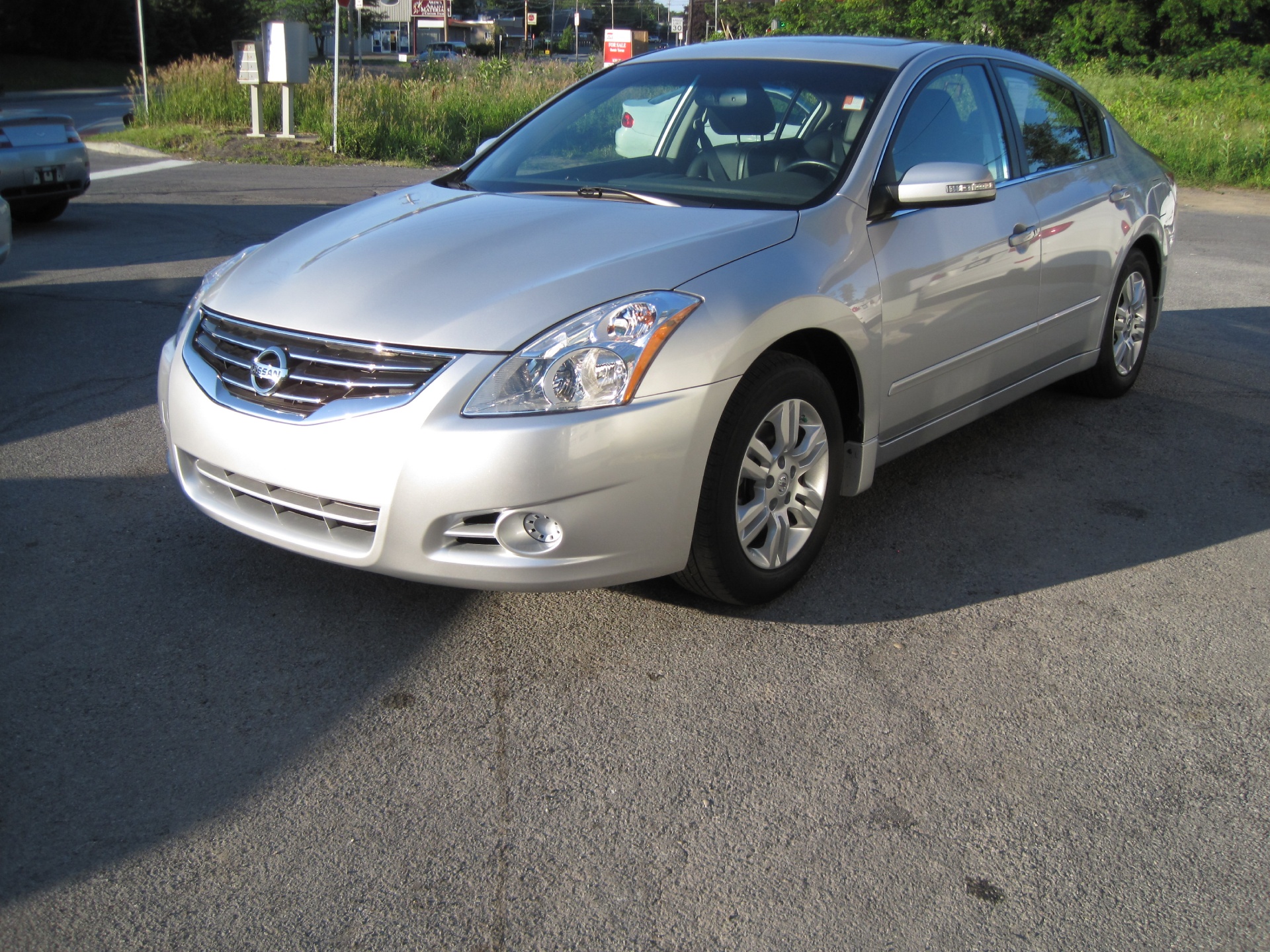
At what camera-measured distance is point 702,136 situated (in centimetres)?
411

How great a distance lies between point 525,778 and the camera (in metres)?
2.61

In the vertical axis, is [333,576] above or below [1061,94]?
below

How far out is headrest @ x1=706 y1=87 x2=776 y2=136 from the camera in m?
4.03

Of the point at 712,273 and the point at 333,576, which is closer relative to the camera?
the point at 712,273

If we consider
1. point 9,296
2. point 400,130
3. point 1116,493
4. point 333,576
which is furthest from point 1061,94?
point 400,130

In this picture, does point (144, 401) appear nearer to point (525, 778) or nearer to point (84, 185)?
point (525, 778)

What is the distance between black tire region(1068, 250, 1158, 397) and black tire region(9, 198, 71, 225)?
886cm

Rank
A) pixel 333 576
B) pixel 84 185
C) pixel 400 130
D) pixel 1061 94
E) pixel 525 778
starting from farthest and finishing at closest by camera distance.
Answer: pixel 400 130, pixel 84 185, pixel 1061 94, pixel 333 576, pixel 525 778

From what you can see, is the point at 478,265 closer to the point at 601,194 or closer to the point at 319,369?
the point at 319,369

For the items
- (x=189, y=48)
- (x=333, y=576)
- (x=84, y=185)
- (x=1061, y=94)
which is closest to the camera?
(x=333, y=576)

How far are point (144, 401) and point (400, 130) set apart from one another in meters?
14.4

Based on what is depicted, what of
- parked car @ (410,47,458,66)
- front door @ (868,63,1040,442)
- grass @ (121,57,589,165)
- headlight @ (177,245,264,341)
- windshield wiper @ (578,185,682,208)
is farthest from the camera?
parked car @ (410,47,458,66)

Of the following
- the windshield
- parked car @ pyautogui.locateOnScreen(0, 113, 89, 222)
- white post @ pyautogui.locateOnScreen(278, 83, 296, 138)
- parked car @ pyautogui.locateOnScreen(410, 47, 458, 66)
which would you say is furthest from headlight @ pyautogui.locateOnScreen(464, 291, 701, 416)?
parked car @ pyautogui.locateOnScreen(410, 47, 458, 66)

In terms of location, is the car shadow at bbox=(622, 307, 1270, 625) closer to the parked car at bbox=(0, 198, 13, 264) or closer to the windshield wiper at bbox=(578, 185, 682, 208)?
the windshield wiper at bbox=(578, 185, 682, 208)
